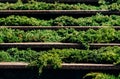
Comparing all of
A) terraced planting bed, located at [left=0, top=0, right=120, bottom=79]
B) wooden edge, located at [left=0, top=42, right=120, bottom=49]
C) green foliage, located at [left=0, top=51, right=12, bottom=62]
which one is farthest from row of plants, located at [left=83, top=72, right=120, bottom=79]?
green foliage, located at [left=0, top=51, right=12, bottom=62]

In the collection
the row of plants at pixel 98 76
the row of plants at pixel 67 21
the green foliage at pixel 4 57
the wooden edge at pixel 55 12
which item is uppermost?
the wooden edge at pixel 55 12

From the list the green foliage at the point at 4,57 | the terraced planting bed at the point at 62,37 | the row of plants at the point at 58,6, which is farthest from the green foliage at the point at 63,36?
the row of plants at the point at 58,6

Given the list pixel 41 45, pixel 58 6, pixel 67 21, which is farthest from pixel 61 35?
pixel 58 6

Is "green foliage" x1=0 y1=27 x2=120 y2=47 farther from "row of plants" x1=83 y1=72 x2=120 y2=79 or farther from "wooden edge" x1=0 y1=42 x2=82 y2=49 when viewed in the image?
"row of plants" x1=83 y1=72 x2=120 y2=79

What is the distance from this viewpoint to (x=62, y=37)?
12445 mm

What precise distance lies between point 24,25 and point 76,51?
2614 millimetres

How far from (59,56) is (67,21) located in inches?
91.4

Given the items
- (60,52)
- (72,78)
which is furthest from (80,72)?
(60,52)

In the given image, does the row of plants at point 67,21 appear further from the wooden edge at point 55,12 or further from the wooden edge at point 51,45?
the wooden edge at point 51,45

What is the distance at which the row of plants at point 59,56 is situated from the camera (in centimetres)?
1085

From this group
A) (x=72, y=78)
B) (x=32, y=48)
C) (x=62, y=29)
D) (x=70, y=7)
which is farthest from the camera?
(x=70, y=7)

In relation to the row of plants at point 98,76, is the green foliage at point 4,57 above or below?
above

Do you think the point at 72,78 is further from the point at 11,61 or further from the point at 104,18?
the point at 104,18

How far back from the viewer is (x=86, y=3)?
47.8ft
